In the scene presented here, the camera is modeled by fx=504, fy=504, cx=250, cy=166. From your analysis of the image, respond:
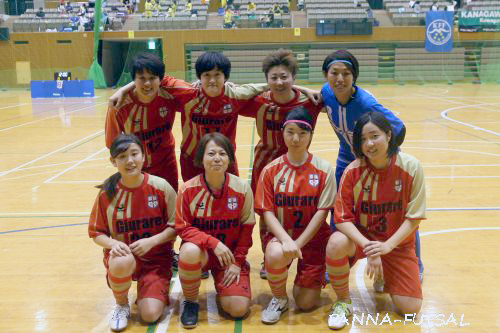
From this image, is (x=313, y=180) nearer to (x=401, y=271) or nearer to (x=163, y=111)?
(x=401, y=271)

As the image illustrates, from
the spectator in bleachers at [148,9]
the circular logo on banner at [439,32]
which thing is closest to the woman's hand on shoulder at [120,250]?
the spectator in bleachers at [148,9]

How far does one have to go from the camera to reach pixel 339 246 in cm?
300

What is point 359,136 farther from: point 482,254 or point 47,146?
point 47,146

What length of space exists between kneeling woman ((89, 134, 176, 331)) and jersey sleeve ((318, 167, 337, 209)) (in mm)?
957

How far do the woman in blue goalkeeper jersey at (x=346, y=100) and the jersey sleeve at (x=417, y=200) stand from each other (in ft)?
0.85

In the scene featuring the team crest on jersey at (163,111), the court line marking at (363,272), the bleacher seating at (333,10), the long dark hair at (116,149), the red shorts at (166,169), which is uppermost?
the bleacher seating at (333,10)

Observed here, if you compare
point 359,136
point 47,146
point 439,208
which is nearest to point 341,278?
point 359,136

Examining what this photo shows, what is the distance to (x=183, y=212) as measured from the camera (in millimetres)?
3164

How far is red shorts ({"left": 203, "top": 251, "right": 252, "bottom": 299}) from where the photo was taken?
314 centimetres

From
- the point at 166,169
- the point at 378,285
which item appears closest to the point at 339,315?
the point at 378,285

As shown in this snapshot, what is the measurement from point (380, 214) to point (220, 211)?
1003mm

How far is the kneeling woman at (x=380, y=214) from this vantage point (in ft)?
9.84

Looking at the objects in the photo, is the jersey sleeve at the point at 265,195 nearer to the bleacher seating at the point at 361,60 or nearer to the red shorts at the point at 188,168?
the red shorts at the point at 188,168

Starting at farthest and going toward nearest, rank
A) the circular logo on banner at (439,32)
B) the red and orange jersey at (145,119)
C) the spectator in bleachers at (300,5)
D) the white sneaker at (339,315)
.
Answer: the spectator in bleachers at (300,5) < the circular logo on banner at (439,32) < the red and orange jersey at (145,119) < the white sneaker at (339,315)
